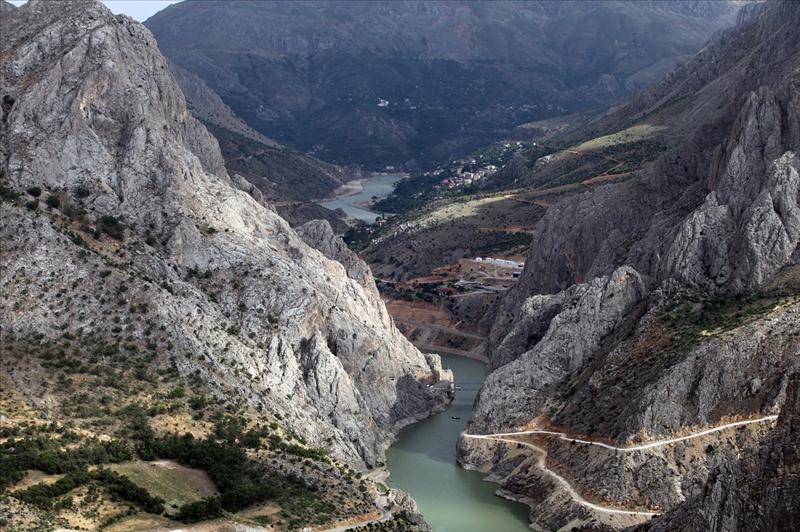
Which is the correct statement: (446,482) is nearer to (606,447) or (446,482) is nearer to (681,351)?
(606,447)

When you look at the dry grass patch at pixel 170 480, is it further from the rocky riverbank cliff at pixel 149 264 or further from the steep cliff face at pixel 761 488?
the steep cliff face at pixel 761 488

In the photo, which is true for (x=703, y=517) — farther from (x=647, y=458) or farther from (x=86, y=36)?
(x=86, y=36)

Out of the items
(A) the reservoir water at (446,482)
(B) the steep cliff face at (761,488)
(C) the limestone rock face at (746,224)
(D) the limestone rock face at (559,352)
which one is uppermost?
(C) the limestone rock face at (746,224)

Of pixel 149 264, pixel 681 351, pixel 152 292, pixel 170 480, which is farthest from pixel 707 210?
pixel 170 480

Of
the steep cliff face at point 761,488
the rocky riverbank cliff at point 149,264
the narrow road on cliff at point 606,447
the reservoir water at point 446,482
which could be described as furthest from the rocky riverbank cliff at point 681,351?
the rocky riverbank cliff at point 149,264

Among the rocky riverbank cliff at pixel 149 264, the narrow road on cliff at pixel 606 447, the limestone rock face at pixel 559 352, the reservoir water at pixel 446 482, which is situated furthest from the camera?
the limestone rock face at pixel 559 352

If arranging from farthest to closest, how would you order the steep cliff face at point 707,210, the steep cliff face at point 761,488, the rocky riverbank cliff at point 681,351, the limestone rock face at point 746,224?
the steep cliff face at point 707,210
the limestone rock face at point 746,224
the rocky riverbank cliff at point 681,351
the steep cliff face at point 761,488

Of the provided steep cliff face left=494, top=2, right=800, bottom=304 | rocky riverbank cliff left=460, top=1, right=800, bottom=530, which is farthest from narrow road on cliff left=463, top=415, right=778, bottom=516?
steep cliff face left=494, top=2, right=800, bottom=304

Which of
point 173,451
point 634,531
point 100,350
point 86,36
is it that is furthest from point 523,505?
point 86,36
